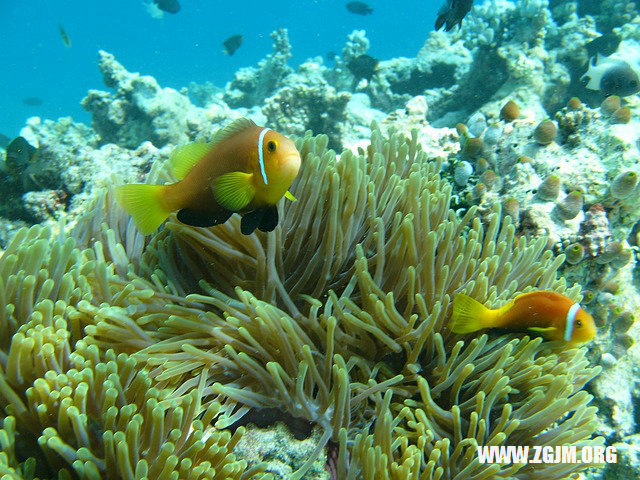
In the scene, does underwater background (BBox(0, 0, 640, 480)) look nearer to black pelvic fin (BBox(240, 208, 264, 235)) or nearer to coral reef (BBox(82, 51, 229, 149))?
black pelvic fin (BBox(240, 208, 264, 235))

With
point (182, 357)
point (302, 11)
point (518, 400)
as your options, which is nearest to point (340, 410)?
point (182, 357)

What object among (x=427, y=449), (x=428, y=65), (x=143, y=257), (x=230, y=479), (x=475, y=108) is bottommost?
(x=230, y=479)

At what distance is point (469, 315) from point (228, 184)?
3.84 ft

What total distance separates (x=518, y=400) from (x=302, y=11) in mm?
113184

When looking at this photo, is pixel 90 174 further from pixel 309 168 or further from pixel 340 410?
pixel 340 410

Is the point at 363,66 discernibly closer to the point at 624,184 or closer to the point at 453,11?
the point at 453,11

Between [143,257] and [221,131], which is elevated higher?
[221,131]

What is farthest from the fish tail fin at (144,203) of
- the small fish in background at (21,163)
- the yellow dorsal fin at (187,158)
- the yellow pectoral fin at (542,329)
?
the small fish in background at (21,163)

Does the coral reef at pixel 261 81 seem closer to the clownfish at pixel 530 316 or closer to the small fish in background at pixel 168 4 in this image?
the small fish in background at pixel 168 4

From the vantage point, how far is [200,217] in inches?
65.7

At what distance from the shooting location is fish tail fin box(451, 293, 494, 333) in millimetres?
1819

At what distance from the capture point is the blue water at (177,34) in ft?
214

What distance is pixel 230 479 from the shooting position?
1.41 m

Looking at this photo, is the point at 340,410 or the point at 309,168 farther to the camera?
the point at 309,168
